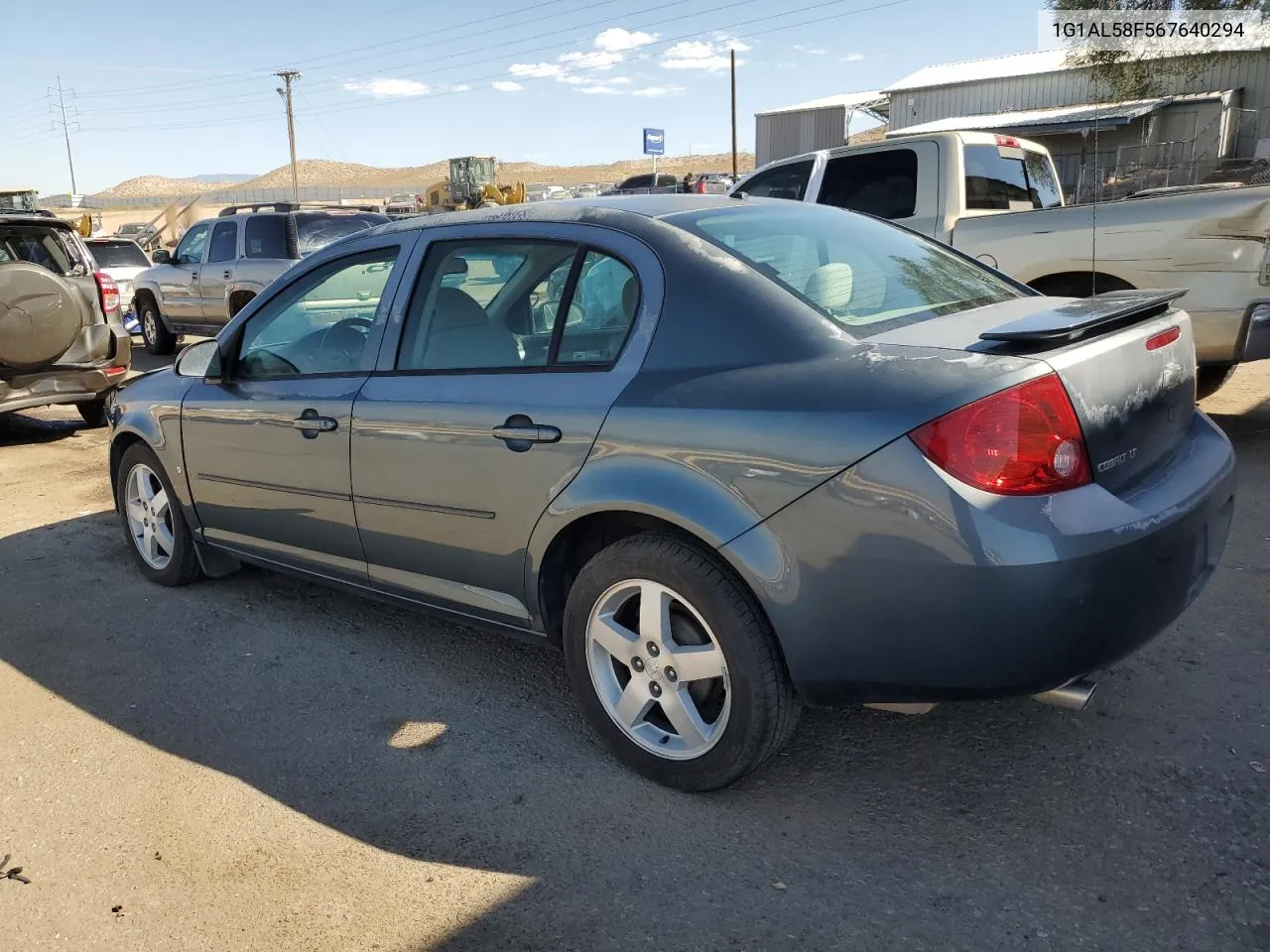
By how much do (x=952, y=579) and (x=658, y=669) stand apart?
0.92 meters

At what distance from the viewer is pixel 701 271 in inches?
114

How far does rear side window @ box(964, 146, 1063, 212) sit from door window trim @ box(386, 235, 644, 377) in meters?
5.27

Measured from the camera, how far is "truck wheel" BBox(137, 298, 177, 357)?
14.2m

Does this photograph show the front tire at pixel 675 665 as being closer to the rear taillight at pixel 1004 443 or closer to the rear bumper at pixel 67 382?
the rear taillight at pixel 1004 443

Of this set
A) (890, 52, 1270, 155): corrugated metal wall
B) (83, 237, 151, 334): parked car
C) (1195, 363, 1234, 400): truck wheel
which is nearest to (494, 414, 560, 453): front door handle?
(1195, 363, 1234, 400): truck wheel

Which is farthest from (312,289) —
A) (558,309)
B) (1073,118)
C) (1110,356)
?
(1073,118)

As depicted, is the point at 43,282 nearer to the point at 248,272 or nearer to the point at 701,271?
the point at 248,272

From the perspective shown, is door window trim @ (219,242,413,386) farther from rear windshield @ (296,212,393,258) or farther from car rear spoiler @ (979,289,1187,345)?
rear windshield @ (296,212,393,258)

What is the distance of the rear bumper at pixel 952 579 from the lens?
7.74 feet

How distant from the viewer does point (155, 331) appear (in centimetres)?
1436

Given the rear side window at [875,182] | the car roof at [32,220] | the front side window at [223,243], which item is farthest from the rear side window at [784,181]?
the front side window at [223,243]

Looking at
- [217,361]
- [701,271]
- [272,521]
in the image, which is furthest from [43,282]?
[701,271]

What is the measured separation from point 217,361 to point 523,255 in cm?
164

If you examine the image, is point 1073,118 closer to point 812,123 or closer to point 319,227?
point 812,123
